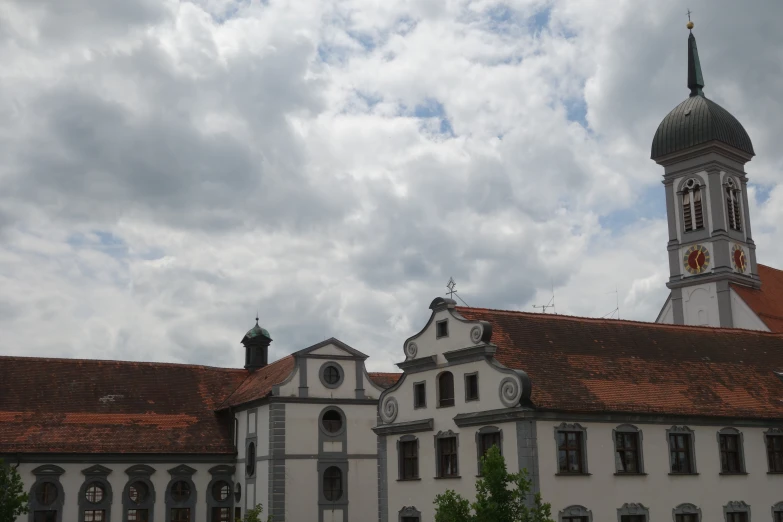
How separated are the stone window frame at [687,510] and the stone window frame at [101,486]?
89.6 ft

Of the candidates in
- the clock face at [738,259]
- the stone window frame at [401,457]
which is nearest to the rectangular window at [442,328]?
the stone window frame at [401,457]

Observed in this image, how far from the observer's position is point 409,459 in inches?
1620

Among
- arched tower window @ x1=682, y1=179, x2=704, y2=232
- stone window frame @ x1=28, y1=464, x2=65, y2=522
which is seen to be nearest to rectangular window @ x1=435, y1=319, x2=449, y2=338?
stone window frame @ x1=28, y1=464, x2=65, y2=522

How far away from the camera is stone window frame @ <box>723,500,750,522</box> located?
39.1 metres

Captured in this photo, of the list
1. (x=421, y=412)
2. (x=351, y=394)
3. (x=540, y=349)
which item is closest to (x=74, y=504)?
(x=351, y=394)

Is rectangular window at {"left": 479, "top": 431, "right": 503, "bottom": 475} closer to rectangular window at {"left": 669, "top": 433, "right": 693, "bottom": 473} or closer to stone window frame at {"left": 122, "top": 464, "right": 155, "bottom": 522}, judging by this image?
rectangular window at {"left": 669, "top": 433, "right": 693, "bottom": 473}

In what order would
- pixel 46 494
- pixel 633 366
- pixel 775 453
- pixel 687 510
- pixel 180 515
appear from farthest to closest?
1. pixel 180 515
2. pixel 46 494
3. pixel 775 453
4. pixel 633 366
5. pixel 687 510

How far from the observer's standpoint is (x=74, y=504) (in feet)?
158

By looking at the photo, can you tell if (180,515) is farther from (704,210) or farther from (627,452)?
(704,210)

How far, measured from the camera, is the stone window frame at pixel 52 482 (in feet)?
155

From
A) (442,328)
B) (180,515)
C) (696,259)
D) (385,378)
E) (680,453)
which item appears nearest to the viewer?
(680,453)

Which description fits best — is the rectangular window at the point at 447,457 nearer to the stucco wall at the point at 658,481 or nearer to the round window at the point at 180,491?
the stucco wall at the point at 658,481

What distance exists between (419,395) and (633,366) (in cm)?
895

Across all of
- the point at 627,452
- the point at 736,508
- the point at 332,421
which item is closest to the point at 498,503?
the point at 627,452
